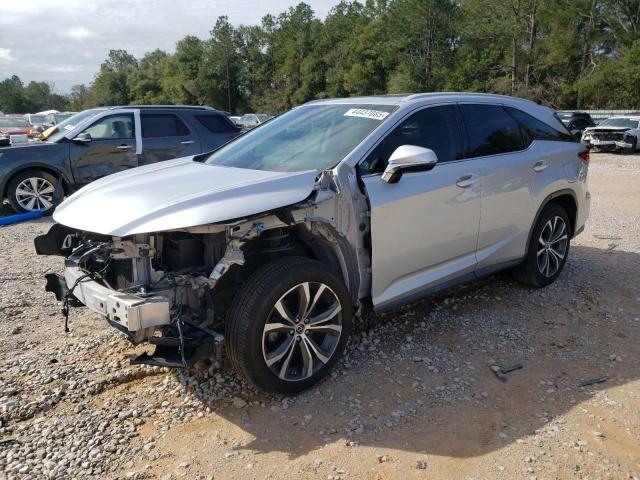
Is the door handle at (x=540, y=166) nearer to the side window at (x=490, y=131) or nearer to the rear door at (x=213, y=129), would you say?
the side window at (x=490, y=131)

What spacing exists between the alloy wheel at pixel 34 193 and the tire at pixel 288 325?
7038mm

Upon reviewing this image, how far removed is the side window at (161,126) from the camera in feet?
30.6

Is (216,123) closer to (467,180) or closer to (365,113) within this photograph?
(365,113)

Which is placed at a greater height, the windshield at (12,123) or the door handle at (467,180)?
the windshield at (12,123)

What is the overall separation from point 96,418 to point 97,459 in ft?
1.26

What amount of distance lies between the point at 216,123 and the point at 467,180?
676cm

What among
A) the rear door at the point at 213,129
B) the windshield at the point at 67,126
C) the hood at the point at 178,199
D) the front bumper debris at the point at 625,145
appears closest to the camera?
the hood at the point at 178,199

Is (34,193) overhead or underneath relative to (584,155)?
underneath

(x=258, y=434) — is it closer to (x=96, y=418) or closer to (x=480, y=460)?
(x=96, y=418)

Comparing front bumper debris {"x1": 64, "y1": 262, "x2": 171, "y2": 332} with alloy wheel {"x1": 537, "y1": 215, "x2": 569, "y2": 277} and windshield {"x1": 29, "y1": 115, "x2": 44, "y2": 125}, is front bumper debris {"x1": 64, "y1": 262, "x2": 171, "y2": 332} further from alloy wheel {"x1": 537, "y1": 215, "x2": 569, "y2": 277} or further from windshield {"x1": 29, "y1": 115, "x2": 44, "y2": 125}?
windshield {"x1": 29, "y1": 115, "x2": 44, "y2": 125}

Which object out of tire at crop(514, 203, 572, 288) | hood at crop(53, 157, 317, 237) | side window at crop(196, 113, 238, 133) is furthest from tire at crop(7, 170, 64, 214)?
tire at crop(514, 203, 572, 288)

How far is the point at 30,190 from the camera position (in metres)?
8.95

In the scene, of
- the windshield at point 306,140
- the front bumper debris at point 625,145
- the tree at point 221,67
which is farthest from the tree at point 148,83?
the windshield at point 306,140

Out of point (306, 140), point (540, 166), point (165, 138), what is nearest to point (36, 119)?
point (165, 138)
